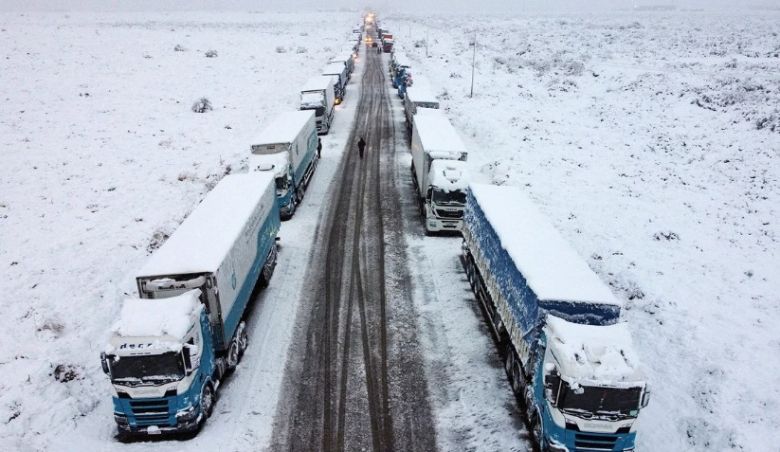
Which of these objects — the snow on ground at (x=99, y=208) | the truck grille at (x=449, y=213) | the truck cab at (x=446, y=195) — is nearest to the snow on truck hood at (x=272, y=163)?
the snow on ground at (x=99, y=208)

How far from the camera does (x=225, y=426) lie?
11992 mm

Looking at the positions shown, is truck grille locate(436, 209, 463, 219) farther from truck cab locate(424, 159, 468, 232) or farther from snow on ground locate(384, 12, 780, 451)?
snow on ground locate(384, 12, 780, 451)

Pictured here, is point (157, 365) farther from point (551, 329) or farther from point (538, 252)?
point (538, 252)

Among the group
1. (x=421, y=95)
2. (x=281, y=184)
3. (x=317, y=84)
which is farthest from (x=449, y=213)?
(x=317, y=84)

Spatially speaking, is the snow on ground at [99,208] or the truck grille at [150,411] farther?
the snow on ground at [99,208]

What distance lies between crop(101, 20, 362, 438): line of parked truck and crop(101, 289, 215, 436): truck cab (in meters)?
0.02

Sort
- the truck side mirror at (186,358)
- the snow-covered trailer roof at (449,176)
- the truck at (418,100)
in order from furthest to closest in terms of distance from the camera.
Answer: the truck at (418,100) < the snow-covered trailer roof at (449,176) < the truck side mirror at (186,358)

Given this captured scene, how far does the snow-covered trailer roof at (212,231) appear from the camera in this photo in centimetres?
1238

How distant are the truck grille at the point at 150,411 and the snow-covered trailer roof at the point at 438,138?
15.9m

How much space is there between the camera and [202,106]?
41625 millimetres

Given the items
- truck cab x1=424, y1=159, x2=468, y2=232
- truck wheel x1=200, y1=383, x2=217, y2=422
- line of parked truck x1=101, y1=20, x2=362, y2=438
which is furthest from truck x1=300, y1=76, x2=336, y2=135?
truck wheel x1=200, y1=383, x2=217, y2=422

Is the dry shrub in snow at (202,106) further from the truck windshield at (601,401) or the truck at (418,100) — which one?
the truck windshield at (601,401)

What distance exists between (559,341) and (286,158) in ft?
55.6

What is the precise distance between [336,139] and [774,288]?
94.6ft
